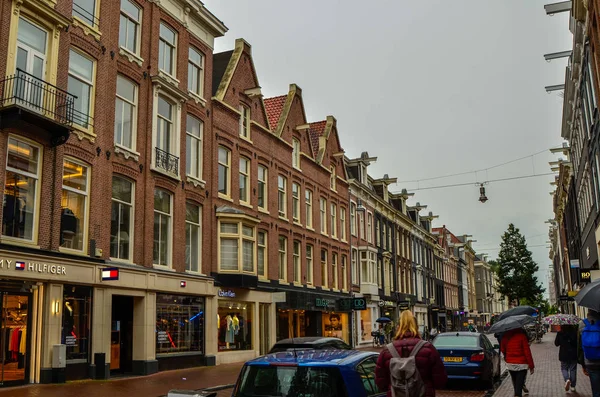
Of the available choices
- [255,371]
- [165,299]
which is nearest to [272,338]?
[165,299]

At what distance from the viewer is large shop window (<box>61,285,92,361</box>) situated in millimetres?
17406

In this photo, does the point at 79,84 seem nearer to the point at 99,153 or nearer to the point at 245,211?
the point at 99,153

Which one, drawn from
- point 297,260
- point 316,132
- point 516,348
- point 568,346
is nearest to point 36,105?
point 516,348

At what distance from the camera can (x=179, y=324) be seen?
22.8 m

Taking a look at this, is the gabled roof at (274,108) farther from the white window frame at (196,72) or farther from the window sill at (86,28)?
the window sill at (86,28)

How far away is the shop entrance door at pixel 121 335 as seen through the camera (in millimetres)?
20219

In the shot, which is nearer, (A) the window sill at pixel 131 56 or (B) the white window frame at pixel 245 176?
(A) the window sill at pixel 131 56

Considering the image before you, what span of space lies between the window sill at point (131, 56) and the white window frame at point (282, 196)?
12593 mm

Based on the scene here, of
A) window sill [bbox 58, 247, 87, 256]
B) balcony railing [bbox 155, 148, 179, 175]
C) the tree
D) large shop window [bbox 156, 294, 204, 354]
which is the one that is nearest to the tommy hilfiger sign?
window sill [bbox 58, 247, 87, 256]

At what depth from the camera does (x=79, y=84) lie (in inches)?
746

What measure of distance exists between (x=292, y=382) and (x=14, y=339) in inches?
477

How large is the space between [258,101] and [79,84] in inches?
514

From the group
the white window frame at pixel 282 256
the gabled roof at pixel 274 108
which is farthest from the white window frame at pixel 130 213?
the gabled roof at pixel 274 108

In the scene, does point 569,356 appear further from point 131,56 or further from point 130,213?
point 131,56
